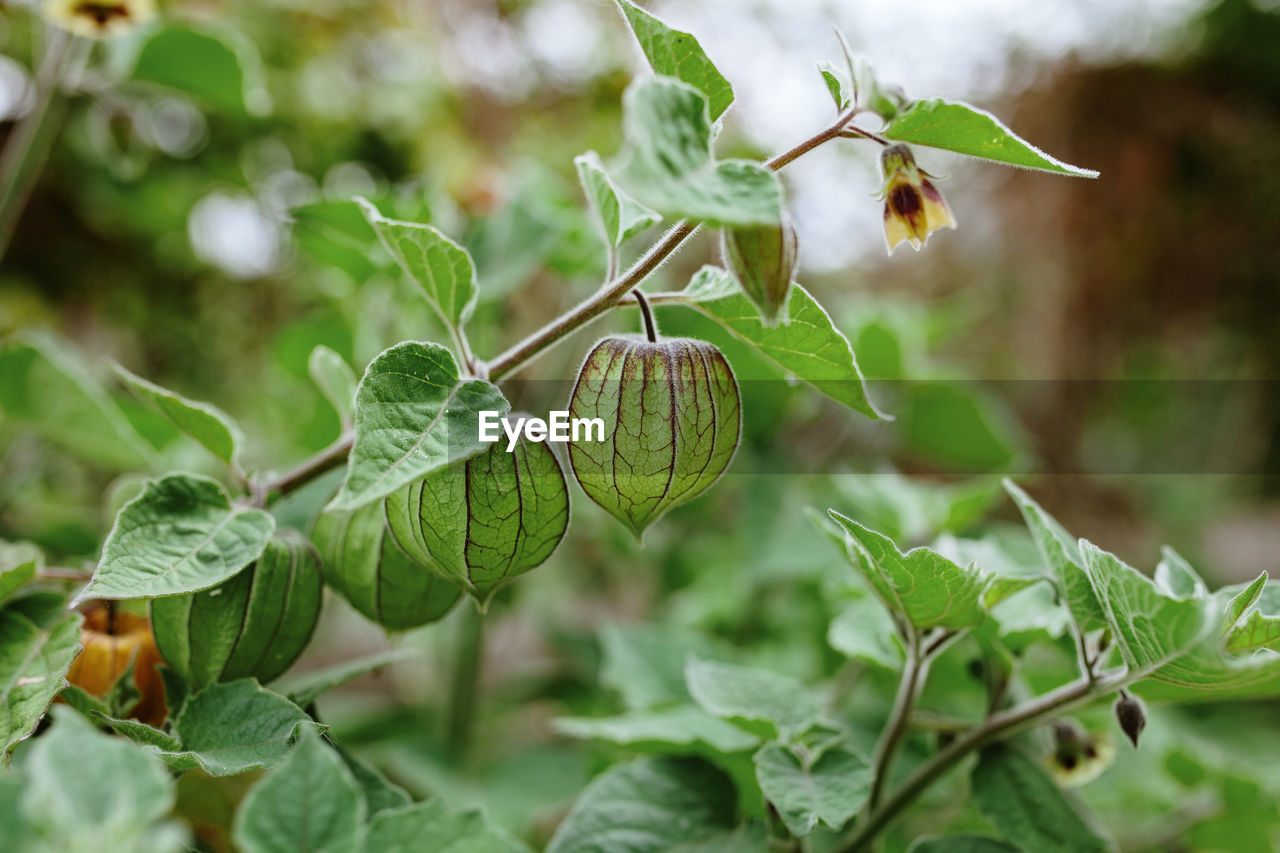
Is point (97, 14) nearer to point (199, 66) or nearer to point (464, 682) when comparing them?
point (199, 66)

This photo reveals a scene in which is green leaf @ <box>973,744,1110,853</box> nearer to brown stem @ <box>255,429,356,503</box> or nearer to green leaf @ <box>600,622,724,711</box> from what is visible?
green leaf @ <box>600,622,724,711</box>

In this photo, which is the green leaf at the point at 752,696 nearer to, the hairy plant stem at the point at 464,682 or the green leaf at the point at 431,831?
the green leaf at the point at 431,831

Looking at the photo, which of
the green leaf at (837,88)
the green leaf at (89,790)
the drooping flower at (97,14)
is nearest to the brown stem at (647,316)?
the green leaf at (837,88)

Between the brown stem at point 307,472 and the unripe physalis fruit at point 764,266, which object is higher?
the unripe physalis fruit at point 764,266

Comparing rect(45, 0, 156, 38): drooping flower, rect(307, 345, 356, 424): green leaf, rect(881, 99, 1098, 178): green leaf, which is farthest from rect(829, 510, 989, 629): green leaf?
rect(45, 0, 156, 38): drooping flower

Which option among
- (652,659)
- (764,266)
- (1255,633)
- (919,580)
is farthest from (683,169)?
(652,659)

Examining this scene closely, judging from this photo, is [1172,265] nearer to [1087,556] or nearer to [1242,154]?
[1242,154]
